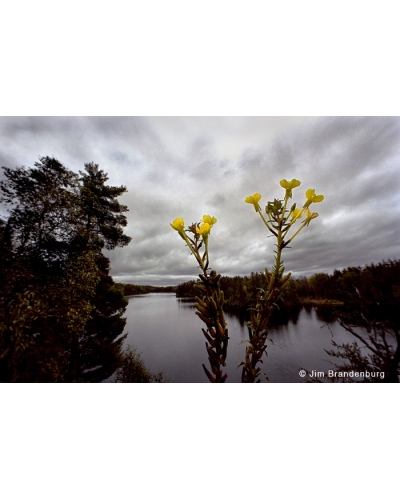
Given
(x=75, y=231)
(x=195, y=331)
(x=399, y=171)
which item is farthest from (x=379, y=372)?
(x=75, y=231)

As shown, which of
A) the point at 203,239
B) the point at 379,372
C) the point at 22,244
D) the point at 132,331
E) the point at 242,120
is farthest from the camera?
the point at 132,331

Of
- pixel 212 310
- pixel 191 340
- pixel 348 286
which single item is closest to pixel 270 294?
pixel 212 310

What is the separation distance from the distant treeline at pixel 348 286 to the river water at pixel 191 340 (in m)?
0.13

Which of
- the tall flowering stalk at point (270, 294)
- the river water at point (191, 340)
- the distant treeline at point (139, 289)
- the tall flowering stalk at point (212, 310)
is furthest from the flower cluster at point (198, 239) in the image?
the distant treeline at point (139, 289)

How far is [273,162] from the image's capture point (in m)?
1.37

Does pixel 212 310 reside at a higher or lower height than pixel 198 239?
lower

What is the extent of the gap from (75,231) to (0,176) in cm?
55

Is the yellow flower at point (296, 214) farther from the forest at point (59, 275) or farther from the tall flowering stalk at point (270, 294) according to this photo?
the forest at point (59, 275)

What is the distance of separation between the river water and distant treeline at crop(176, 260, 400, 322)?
0.13 meters

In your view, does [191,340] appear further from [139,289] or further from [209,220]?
[209,220]

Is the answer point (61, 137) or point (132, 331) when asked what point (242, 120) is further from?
point (132, 331)

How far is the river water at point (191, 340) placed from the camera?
52.3 inches

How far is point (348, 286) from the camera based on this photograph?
1.49 m

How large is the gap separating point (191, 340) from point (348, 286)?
47.9 inches
